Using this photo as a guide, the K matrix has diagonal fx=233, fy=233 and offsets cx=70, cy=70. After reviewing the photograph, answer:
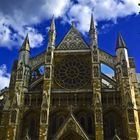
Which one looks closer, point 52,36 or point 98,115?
point 98,115

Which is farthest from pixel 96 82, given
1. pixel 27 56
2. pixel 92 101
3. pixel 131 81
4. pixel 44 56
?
pixel 27 56

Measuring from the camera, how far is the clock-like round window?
2470 cm

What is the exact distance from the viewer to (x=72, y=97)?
76.6 feet

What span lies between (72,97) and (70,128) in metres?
3.27

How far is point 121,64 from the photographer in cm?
2445

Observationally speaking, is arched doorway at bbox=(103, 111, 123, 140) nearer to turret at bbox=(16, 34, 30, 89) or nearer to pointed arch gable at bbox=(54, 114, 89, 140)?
pointed arch gable at bbox=(54, 114, 89, 140)

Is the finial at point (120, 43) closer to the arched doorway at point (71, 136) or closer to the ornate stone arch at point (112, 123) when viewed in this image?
the ornate stone arch at point (112, 123)

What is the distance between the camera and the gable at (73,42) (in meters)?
27.3

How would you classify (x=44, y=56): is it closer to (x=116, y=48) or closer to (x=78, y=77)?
(x=78, y=77)

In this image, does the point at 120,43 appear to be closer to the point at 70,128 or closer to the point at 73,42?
the point at 73,42

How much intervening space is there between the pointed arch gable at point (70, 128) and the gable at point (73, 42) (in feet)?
29.1

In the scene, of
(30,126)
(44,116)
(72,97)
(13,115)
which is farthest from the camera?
(72,97)

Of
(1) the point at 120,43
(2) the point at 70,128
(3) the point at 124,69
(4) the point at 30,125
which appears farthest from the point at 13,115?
(1) the point at 120,43

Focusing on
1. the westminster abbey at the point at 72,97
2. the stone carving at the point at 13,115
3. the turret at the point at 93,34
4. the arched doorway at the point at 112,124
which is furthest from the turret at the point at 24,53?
the arched doorway at the point at 112,124
